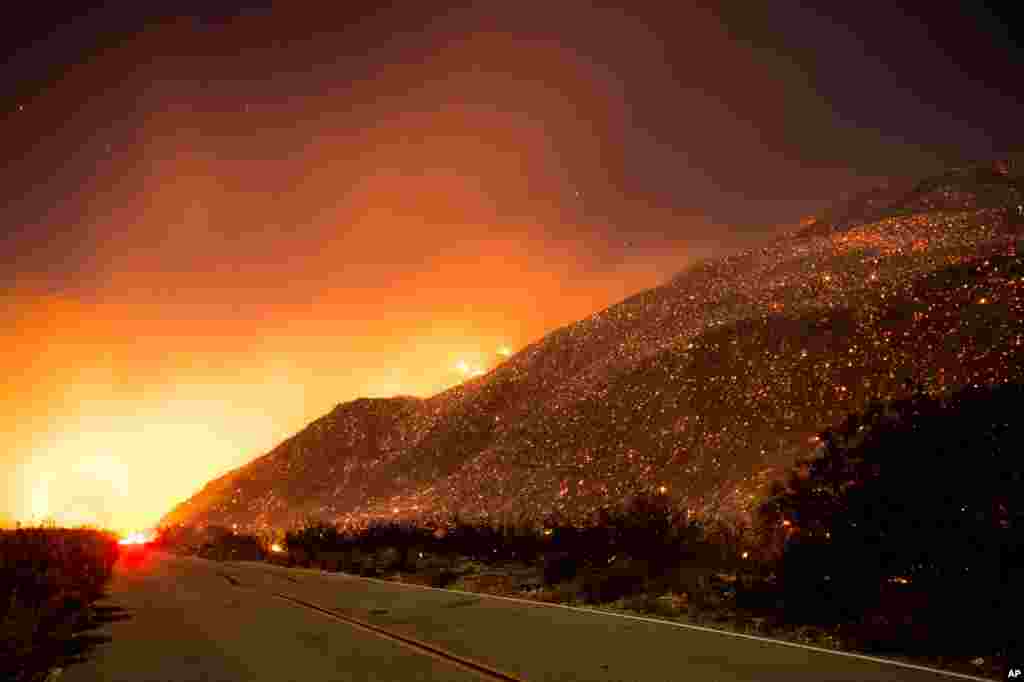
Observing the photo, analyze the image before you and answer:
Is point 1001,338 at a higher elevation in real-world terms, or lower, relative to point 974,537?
higher

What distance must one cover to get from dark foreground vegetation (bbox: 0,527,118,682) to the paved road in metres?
0.64

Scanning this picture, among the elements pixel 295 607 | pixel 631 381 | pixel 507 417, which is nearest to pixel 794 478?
pixel 295 607

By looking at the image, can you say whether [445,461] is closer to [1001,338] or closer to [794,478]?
[1001,338]

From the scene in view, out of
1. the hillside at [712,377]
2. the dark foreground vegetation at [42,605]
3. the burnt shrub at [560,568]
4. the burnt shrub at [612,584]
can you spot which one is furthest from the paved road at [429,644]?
the hillside at [712,377]

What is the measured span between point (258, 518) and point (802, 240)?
62.7 m

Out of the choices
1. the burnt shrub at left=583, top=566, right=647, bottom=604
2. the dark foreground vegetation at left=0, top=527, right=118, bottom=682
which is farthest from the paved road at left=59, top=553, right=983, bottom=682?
the burnt shrub at left=583, top=566, right=647, bottom=604

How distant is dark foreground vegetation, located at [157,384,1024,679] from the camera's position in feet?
36.7

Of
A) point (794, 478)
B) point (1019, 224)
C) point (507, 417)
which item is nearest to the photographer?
point (794, 478)

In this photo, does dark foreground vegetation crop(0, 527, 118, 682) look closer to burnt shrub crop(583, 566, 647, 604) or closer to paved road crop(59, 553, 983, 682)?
paved road crop(59, 553, 983, 682)

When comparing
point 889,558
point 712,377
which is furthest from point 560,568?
point 712,377

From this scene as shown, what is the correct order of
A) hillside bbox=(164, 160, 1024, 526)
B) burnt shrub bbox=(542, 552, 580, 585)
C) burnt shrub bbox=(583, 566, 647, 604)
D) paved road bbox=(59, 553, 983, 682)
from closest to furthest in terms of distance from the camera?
1. paved road bbox=(59, 553, 983, 682)
2. burnt shrub bbox=(583, 566, 647, 604)
3. burnt shrub bbox=(542, 552, 580, 585)
4. hillside bbox=(164, 160, 1024, 526)

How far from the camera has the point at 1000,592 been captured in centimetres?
1134

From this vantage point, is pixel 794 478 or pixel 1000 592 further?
pixel 794 478

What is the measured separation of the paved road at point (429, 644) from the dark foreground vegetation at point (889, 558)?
5.95 feet
